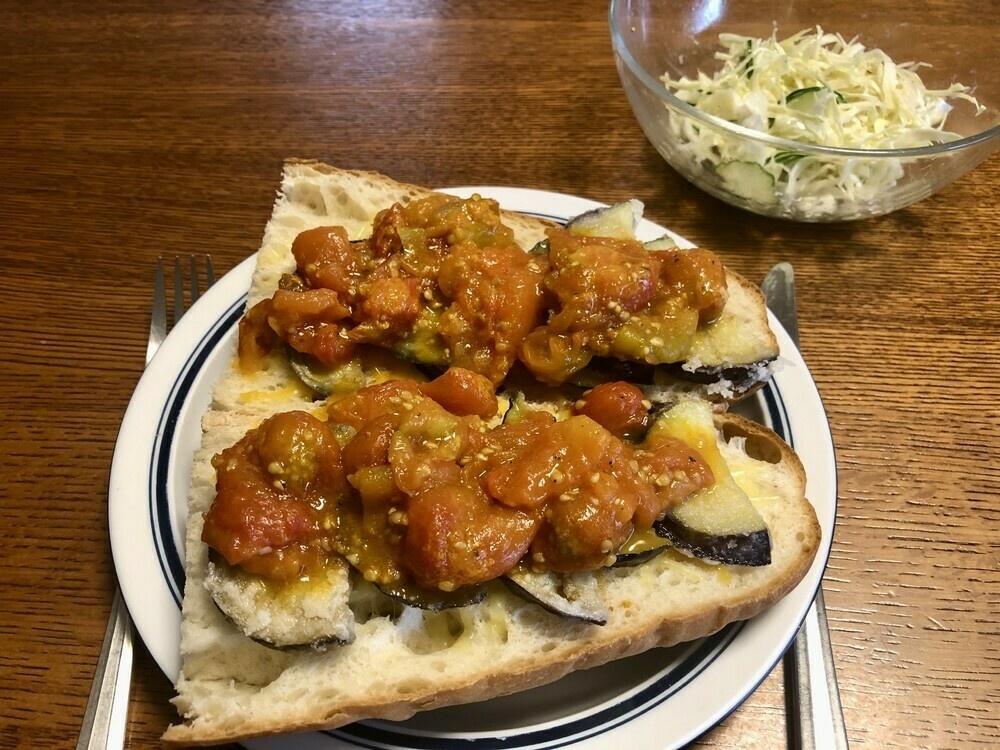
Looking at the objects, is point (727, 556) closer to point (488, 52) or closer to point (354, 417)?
point (354, 417)

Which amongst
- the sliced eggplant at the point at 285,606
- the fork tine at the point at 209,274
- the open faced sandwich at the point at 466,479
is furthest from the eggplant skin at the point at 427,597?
the fork tine at the point at 209,274

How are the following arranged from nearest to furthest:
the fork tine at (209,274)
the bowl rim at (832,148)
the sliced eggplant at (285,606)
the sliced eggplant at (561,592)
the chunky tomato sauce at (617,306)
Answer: the sliced eggplant at (285,606) → the sliced eggplant at (561,592) → the chunky tomato sauce at (617,306) → the bowl rim at (832,148) → the fork tine at (209,274)

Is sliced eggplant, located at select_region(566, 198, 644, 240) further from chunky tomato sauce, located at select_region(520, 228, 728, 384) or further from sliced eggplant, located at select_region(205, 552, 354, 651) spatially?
sliced eggplant, located at select_region(205, 552, 354, 651)

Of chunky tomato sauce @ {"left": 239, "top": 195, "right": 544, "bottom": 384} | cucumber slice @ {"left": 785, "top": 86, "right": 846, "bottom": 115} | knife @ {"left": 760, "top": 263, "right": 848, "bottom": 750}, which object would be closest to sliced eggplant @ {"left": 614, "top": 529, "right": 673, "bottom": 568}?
knife @ {"left": 760, "top": 263, "right": 848, "bottom": 750}

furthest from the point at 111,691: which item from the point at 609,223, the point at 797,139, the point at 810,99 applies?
the point at 810,99

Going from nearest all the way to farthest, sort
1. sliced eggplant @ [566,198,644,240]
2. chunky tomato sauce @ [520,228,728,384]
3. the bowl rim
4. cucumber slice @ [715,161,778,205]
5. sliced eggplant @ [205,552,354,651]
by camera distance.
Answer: sliced eggplant @ [205,552,354,651] < chunky tomato sauce @ [520,228,728,384] < sliced eggplant @ [566,198,644,240] < the bowl rim < cucumber slice @ [715,161,778,205]

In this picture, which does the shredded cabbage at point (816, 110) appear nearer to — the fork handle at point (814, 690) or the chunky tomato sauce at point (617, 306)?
the chunky tomato sauce at point (617, 306)
